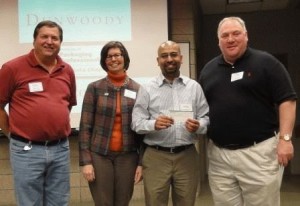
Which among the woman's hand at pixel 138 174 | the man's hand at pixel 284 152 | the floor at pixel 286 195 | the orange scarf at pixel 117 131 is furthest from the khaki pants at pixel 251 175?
the floor at pixel 286 195

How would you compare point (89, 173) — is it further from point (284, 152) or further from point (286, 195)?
point (286, 195)

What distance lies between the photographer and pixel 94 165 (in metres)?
2.34

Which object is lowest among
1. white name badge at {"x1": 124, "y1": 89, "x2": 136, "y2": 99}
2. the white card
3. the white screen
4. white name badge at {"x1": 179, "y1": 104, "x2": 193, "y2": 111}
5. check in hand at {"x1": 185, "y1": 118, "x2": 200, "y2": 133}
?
check in hand at {"x1": 185, "y1": 118, "x2": 200, "y2": 133}

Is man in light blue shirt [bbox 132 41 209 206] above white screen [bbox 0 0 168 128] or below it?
below

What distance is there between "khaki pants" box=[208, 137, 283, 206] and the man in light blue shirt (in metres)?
0.18

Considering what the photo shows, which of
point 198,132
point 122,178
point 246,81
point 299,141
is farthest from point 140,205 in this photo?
point 299,141

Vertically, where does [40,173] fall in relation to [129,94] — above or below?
below

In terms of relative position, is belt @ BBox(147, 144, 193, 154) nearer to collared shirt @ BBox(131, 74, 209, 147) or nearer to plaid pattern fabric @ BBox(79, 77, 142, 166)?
collared shirt @ BBox(131, 74, 209, 147)

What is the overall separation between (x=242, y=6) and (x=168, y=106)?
13.0 feet

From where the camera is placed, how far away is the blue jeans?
7.20ft

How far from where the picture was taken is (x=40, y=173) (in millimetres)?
2221

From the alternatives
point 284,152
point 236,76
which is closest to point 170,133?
point 236,76

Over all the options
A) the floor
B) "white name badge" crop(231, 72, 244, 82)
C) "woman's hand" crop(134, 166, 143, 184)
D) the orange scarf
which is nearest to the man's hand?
"white name badge" crop(231, 72, 244, 82)

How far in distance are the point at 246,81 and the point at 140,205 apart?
88.7 inches
